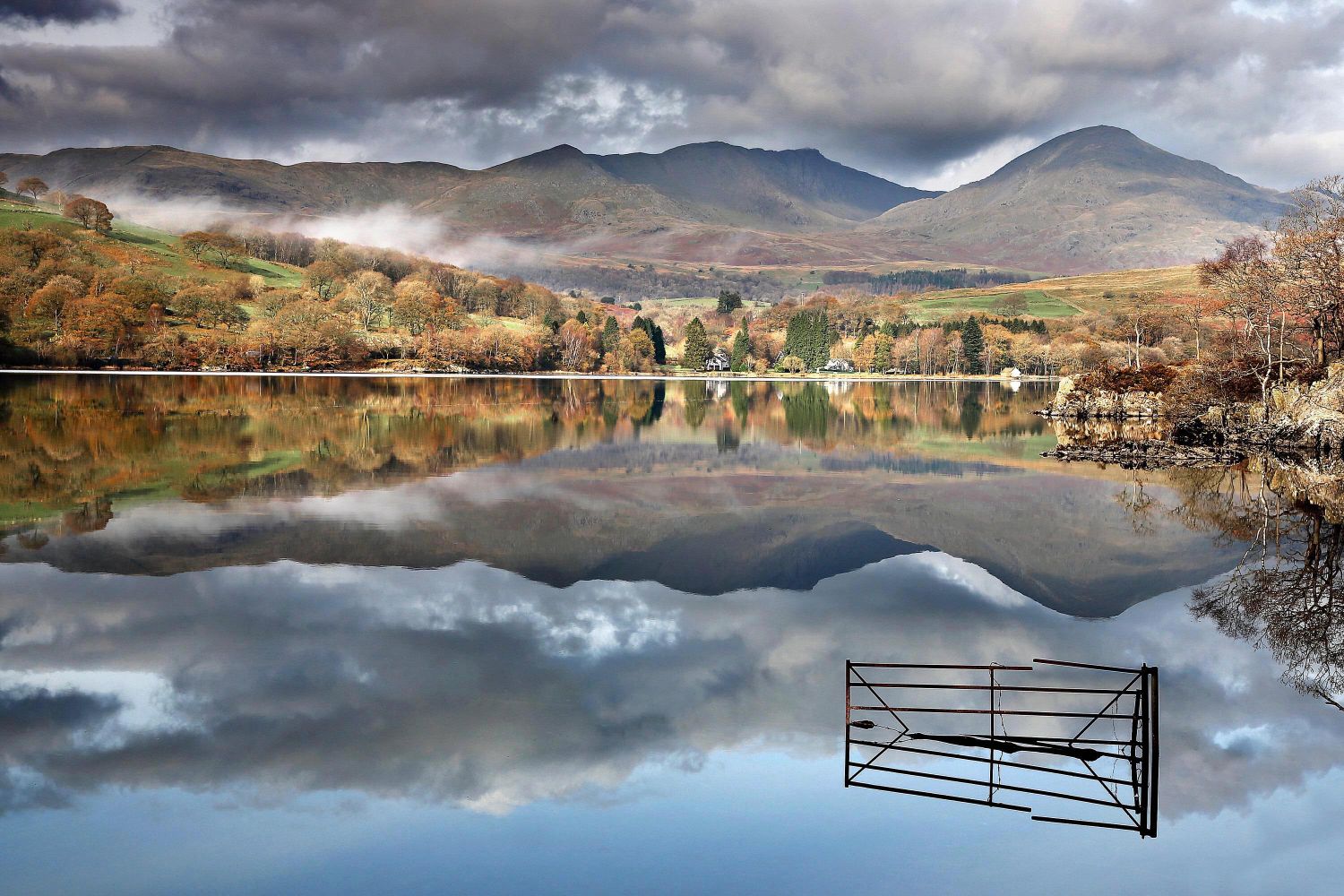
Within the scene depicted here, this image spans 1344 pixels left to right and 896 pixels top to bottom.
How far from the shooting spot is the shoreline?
Result: 315ft

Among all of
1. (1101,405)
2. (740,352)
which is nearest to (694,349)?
(740,352)

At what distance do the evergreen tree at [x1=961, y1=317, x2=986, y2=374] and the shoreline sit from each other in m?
4.47

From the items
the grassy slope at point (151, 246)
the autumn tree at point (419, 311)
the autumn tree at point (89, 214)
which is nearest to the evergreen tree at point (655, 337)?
the autumn tree at point (419, 311)

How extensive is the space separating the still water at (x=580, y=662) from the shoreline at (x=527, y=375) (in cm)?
8135

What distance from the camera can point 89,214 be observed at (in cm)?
15950

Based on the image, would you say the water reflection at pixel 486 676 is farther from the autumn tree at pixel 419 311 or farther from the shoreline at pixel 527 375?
the autumn tree at pixel 419 311

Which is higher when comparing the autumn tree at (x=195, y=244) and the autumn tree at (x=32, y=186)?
the autumn tree at (x=32, y=186)

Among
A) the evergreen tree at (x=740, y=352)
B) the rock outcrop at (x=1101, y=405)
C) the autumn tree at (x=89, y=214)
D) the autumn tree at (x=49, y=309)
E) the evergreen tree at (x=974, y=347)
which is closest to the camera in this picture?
the rock outcrop at (x=1101, y=405)

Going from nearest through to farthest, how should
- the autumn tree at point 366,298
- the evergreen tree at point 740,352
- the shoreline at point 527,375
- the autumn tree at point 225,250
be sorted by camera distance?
the shoreline at point 527,375, the autumn tree at point 366,298, the evergreen tree at point 740,352, the autumn tree at point 225,250

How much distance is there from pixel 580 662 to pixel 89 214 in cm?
18510

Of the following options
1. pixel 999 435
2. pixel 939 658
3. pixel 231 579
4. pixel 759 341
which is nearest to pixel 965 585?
pixel 939 658

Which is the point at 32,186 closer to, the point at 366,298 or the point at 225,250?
the point at 225,250

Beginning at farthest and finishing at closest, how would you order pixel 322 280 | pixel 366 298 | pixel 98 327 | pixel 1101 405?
pixel 322 280, pixel 366 298, pixel 98 327, pixel 1101 405

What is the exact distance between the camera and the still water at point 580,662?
6.90m
